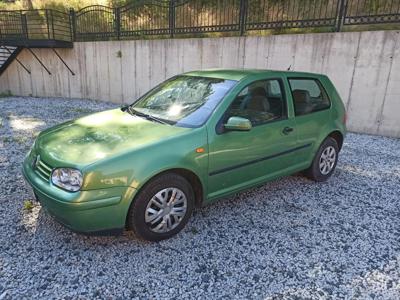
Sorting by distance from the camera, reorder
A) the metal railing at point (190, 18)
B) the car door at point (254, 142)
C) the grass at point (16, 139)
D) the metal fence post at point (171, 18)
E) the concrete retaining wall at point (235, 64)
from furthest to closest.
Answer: the metal fence post at point (171, 18) < the metal railing at point (190, 18) < the concrete retaining wall at point (235, 64) < the grass at point (16, 139) < the car door at point (254, 142)

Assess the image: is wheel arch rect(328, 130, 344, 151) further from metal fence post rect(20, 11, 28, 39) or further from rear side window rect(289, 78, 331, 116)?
metal fence post rect(20, 11, 28, 39)

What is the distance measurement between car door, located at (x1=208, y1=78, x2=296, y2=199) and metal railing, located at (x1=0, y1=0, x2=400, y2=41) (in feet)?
15.3

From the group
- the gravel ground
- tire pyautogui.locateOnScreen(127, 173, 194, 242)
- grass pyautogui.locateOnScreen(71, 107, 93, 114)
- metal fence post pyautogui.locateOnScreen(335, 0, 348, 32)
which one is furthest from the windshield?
grass pyautogui.locateOnScreen(71, 107, 93, 114)

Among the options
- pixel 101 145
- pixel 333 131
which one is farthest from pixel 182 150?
pixel 333 131

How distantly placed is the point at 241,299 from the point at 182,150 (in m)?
1.27

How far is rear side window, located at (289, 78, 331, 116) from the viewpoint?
12.2 feet

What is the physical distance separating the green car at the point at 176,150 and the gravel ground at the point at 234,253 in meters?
0.30

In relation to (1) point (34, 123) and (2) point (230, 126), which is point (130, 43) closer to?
(1) point (34, 123)

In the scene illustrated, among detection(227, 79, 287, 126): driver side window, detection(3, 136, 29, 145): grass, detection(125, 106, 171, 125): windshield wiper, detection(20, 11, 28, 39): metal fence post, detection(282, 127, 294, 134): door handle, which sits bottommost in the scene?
detection(3, 136, 29, 145): grass

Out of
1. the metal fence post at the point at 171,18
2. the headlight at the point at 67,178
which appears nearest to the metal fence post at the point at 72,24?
the metal fence post at the point at 171,18

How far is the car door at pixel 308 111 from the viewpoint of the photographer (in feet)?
12.1

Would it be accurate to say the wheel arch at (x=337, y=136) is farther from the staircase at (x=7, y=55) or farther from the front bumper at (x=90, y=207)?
the staircase at (x=7, y=55)

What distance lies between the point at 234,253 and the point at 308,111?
2058 mm

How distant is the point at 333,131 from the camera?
4.17m
